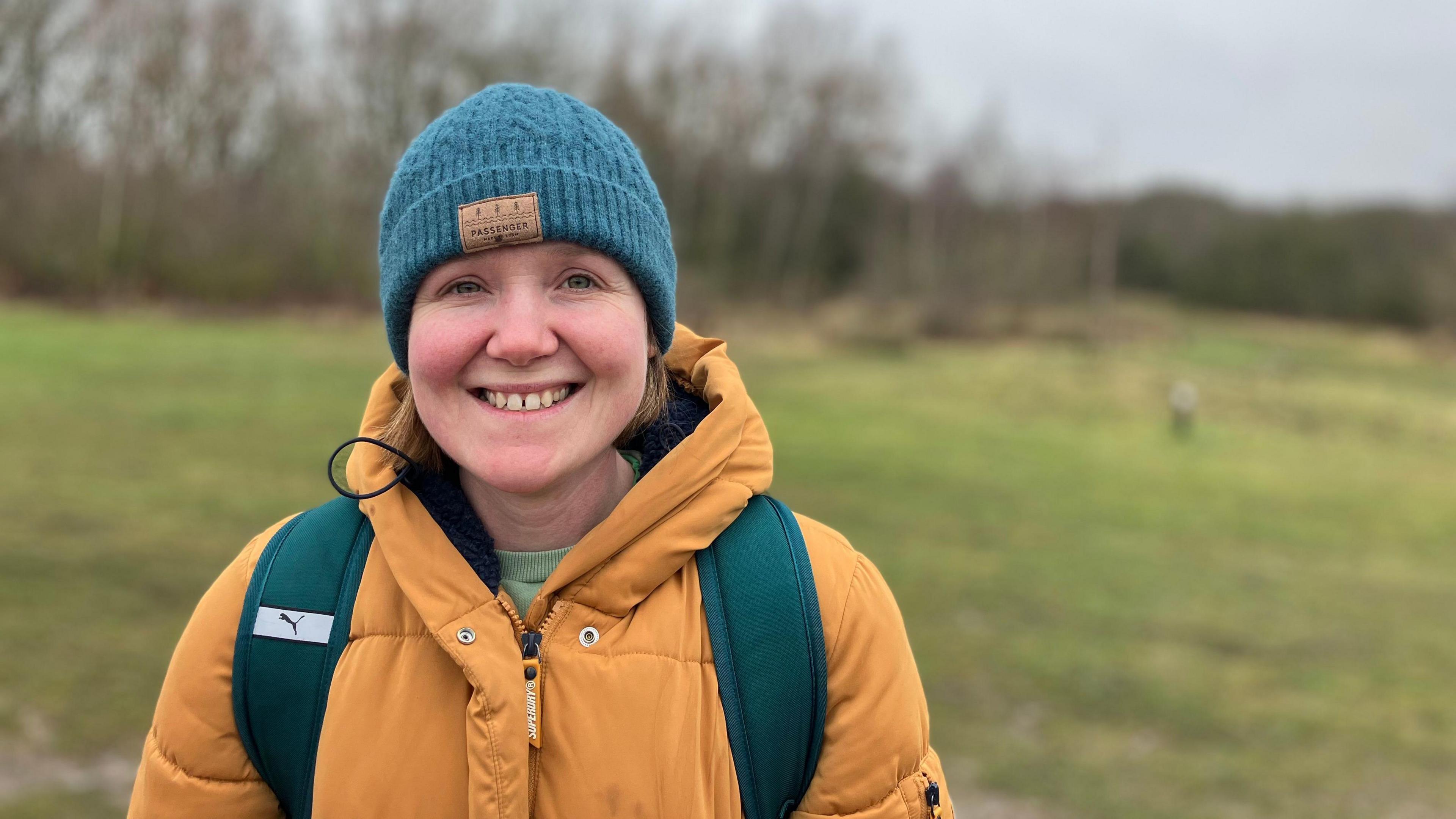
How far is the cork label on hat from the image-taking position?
1447 mm

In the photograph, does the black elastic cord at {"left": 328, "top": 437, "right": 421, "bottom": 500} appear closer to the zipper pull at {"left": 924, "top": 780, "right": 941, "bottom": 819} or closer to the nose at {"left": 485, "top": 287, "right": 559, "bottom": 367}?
the nose at {"left": 485, "top": 287, "right": 559, "bottom": 367}

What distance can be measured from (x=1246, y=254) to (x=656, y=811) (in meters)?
42.8

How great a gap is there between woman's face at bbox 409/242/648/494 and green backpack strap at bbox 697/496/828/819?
0.29m

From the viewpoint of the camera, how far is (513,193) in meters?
1.46

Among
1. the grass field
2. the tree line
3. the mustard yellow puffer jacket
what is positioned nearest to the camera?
the mustard yellow puffer jacket

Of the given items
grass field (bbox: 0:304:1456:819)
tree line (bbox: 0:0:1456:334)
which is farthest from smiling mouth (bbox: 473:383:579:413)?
tree line (bbox: 0:0:1456:334)

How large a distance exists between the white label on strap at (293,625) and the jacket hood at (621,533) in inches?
5.0

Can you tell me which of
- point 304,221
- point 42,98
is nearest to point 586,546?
point 304,221

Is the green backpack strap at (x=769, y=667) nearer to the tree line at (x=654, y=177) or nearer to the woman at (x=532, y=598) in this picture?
the woman at (x=532, y=598)

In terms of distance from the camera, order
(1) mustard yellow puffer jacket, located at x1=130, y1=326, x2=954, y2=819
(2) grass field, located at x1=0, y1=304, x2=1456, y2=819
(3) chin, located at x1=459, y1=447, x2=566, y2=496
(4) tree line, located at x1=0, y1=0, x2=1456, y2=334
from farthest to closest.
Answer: (4) tree line, located at x1=0, y1=0, x2=1456, y2=334 < (2) grass field, located at x1=0, y1=304, x2=1456, y2=819 < (3) chin, located at x1=459, y1=447, x2=566, y2=496 < (1) mustard yellow puffer jacket, located at x1=130, y1=326, x2=954, y2=819

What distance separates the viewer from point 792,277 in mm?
37281

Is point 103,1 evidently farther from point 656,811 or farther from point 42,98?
point 656,811

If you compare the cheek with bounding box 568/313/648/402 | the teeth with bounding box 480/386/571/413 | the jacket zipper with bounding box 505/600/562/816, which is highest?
the cheek with bounding box 568/313/648/402

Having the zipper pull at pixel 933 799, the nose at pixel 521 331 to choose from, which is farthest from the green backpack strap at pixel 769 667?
the nose at pixel 521 331
